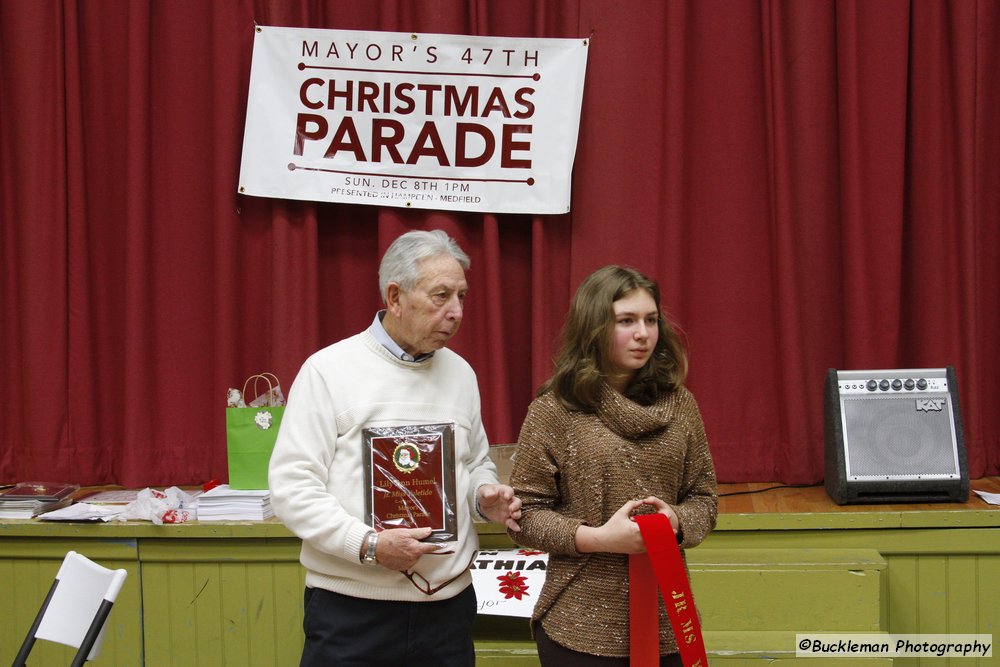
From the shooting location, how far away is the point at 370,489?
164 cm

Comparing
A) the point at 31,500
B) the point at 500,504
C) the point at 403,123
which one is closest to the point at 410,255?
the point at 500,504

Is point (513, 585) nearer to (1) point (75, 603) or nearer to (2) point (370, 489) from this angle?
(2) point (370, 489)

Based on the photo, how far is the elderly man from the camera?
1.60m

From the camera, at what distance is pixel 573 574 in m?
1.56

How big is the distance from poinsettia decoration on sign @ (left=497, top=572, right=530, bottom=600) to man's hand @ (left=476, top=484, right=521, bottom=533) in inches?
31.7

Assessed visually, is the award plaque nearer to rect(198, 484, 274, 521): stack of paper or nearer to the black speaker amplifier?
rect(198, 484, 274, 521): stack of paper

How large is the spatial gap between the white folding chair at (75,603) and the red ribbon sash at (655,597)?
104 cm

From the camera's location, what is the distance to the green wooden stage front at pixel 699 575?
8.13 ft

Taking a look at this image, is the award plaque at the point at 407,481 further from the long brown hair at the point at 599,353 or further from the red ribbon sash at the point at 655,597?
the red ribbon sash at the point at 655,597

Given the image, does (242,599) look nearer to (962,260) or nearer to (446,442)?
(446,442)

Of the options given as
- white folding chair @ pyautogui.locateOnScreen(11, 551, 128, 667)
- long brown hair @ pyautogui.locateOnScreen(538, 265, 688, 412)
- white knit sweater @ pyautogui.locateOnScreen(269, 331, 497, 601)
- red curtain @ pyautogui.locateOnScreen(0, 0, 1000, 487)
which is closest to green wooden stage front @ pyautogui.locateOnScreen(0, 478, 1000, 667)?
red curtain @ pyautogui.locateOnScreen(0, 0, 1000, 487)

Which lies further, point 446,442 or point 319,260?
point 319,260

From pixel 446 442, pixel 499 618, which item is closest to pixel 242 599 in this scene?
pixel 499 618

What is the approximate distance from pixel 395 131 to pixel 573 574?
1.90 m
